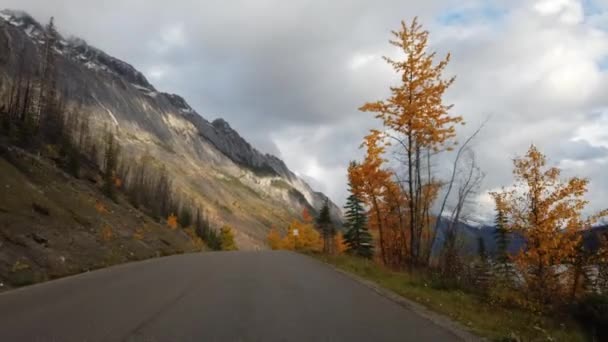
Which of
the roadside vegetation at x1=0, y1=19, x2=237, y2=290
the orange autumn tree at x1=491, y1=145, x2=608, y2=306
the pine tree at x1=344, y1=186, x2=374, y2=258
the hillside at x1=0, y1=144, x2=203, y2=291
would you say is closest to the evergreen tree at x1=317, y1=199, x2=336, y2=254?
the pine tree at x1=344, y1=186, x2=374, y2=258

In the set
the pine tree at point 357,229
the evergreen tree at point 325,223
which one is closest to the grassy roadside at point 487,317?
the pine tree at point 357,229

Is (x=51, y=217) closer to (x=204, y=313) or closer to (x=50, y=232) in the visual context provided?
(x=50, y=232)

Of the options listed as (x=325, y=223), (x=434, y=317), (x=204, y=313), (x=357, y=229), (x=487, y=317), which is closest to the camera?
(x=204, y=313)

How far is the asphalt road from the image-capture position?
6504 millimetres

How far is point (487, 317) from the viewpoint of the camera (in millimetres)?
8969

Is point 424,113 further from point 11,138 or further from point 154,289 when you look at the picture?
point 11,138

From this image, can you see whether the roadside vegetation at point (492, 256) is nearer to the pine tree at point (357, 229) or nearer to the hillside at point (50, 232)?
the hillside at point (50, 232)

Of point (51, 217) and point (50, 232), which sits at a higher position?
point (51, 217)

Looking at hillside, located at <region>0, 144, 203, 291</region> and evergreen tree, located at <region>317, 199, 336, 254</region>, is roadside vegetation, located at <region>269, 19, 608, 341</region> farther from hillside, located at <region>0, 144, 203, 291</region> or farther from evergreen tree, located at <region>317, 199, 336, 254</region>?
evergreen tree, located at <region>317, 199, 336, 254</region>

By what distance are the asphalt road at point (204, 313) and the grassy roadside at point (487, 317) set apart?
84 centimetres

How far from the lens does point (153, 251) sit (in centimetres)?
3123

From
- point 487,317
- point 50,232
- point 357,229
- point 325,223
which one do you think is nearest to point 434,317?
point 487,317

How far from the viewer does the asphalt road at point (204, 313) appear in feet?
21.3

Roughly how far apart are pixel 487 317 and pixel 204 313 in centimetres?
515
